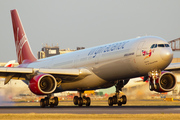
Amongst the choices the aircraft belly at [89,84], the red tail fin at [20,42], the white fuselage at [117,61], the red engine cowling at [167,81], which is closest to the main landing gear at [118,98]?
the aircraft belly at [89,84]

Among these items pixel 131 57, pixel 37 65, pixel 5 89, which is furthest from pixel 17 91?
pixel 131 57

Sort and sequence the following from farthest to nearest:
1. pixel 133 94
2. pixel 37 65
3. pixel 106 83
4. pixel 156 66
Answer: pixel 133 94
pixel 37 65
pixel 106 83
pixel 156 66

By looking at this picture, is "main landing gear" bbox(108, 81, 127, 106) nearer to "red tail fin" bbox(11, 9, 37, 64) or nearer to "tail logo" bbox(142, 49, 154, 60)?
"tail logo" bbox(142, 49, 154, 60)

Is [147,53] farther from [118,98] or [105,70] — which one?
[118,98]

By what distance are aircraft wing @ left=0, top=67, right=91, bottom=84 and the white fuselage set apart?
1.85 ft

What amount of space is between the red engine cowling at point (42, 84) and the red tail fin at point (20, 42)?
1260cm

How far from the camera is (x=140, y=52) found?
86.2 ft

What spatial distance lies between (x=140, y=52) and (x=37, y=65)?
15.7 meters

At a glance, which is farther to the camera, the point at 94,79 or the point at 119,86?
the point at 119,86

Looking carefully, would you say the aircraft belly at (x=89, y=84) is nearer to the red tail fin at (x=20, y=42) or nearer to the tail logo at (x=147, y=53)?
the tail logo at (x=147, y=53)

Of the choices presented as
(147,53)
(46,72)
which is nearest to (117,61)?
(147,53)

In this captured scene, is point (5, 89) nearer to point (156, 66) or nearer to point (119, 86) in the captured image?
point (119, 86)

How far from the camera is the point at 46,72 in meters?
30.0

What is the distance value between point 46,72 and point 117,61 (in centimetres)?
644
